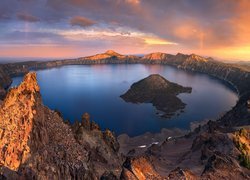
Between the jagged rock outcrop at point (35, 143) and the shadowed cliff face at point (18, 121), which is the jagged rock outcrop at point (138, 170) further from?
the shadowed cliff face at point (18, 121)

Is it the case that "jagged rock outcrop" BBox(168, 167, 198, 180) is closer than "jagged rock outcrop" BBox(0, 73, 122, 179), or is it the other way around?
"jagged rock outcrop" BBox(168, 167, 198, 180)

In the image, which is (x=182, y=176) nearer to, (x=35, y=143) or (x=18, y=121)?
(x=35, y=143)

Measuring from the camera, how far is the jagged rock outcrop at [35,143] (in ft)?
221

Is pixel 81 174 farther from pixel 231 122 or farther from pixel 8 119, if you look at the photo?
pixel 231 122

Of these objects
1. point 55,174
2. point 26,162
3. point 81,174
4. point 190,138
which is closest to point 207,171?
point 81,174

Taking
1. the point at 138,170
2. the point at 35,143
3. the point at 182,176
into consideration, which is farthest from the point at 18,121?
the point at 182,176

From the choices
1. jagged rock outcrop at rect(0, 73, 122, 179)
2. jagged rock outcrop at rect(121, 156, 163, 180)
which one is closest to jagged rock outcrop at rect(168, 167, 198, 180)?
jagged rock outcrop at rect(121, 156, 163, 180)

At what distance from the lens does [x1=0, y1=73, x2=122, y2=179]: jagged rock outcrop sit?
6750 centimetres

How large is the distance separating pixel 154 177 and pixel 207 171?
13.3 m

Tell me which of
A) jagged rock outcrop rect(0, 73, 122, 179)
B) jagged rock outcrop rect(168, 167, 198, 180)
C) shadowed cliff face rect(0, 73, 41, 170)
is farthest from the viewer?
shadowed cliff face rect(0, 73, 41, 170)

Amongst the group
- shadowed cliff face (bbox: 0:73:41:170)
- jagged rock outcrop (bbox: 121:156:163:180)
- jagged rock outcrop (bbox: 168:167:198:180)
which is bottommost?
jagged rock outcrop (bbox: 121:156:163:180)

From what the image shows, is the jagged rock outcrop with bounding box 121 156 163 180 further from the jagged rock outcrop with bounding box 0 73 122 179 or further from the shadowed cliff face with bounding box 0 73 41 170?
the shadowed cliff face with bounding box 0 73 41 170

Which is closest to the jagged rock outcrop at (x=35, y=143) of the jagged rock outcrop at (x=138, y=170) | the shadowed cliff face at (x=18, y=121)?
the shadowed cliff face at (x=18, y=121)

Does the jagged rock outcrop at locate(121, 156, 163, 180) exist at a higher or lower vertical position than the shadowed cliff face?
lower
